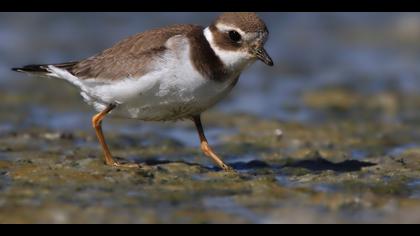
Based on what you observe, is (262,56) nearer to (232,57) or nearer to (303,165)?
(232,57)

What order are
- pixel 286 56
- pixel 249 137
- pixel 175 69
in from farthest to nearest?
1. pixel 286 56
2. pixel 249 137
3. pixel 175 69

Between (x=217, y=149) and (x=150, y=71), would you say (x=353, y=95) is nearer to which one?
(x=217, y=149)

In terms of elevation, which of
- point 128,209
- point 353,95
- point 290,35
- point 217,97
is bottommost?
point 128,209

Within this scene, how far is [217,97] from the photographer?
7.99 meters

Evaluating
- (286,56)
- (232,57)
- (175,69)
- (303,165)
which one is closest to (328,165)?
(303,165)

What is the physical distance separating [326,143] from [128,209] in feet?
14.0

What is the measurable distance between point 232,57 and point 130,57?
107 cm

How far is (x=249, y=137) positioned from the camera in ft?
34.6

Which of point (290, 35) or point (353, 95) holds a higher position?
point (290, 35)

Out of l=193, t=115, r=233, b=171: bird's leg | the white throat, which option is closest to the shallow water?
l=193, t=115, r=233, b=171: bird's leg

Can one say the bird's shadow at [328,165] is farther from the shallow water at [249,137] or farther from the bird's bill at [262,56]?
the bird's bill at [262,56]

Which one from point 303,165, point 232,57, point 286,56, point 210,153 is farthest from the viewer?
point 286,56

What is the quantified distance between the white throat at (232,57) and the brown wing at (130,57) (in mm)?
345
